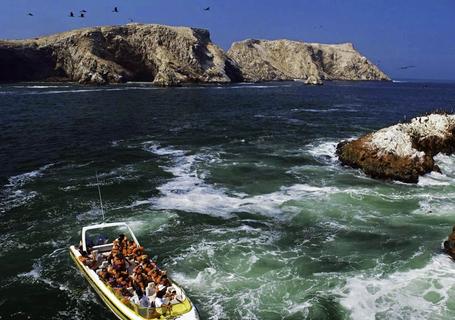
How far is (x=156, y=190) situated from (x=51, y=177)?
9.60 meters

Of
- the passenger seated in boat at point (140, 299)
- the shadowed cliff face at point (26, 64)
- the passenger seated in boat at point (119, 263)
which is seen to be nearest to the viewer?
the passenger seated in boat at point (140, 299)

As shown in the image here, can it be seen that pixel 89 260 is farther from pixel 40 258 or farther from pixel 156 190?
pixel 156 190

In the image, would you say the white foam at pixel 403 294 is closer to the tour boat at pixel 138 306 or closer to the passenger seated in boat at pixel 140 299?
the tour boat at pixel 138 306

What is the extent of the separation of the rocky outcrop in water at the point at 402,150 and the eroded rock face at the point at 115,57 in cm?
11156

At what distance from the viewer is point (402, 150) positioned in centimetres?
4009

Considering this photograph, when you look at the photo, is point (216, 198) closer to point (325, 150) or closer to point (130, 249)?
point (130, 249)

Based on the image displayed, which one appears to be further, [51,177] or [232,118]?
[232,118]

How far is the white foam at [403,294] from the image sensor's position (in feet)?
69.2

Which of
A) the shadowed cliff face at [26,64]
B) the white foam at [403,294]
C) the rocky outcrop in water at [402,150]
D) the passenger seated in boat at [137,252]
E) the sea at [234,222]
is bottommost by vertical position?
the white foam at [403,294]

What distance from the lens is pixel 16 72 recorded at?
157 metres

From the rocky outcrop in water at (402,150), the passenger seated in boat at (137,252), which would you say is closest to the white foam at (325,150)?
the rocky outcrop in water at (402,150)

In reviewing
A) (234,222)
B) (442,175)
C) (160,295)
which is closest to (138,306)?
(160,295)

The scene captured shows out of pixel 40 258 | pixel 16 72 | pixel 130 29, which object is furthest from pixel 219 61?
pixel 40 258

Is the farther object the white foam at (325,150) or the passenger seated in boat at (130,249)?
the white foam at (325,150)
